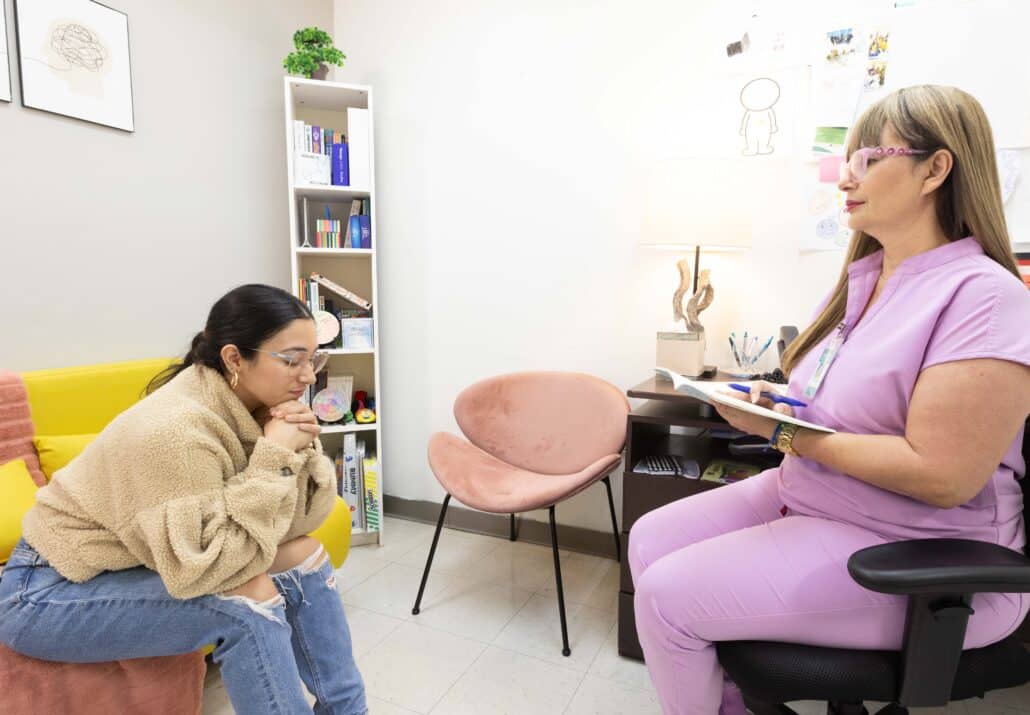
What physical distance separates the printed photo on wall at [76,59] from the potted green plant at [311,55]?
0.58 meters

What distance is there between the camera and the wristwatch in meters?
1.03

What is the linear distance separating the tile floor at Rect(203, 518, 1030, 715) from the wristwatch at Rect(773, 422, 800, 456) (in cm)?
90

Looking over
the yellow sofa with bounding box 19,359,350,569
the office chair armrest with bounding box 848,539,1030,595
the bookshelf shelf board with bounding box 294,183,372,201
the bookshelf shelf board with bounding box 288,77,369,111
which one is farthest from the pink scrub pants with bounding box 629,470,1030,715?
the bookshelf shelf board with bounding box 288,77,369,111

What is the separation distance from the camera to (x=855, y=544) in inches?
36.5

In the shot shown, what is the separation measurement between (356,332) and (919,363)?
206cm

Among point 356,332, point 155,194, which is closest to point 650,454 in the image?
point 356,332

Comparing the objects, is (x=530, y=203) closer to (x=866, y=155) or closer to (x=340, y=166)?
(x=340, y=166)

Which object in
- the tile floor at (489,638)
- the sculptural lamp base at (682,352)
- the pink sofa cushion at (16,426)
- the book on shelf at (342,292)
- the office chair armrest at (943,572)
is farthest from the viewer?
the book on shelf at (342,292)

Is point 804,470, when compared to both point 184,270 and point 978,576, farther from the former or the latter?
point 184,270

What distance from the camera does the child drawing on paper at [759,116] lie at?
6.39ft

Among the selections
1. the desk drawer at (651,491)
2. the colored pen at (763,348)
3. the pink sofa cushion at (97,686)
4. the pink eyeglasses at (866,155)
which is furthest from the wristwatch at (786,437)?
the pink sofa cushion at (97,686)

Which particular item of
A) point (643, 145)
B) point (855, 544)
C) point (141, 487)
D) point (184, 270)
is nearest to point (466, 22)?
point (643, 145)

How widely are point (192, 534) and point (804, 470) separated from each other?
3.63 ft

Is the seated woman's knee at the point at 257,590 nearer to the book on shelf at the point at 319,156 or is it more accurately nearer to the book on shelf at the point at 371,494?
the book on shelf at the point at 371,494
